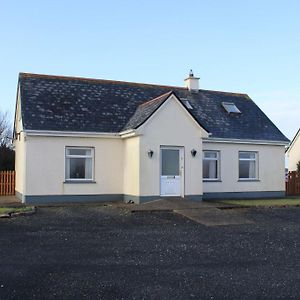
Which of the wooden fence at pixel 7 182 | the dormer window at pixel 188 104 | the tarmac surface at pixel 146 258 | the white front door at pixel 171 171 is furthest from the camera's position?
the wooden fence at pixel 7 182

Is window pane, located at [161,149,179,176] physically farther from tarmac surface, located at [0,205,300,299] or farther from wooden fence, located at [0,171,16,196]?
Answer: wooden fence, located at [0,171,16,196]

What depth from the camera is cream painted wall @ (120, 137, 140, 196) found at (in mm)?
19922

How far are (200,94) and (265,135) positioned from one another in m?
4.54

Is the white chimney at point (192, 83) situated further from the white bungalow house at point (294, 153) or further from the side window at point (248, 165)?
the white bungalow house at point (294, 153)

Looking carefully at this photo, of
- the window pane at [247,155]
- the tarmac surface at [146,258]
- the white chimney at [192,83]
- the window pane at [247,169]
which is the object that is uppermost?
the white chimney at [192,83]

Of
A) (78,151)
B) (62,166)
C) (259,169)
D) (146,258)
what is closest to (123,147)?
(78,151)

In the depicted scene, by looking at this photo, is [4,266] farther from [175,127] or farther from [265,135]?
[265,135]

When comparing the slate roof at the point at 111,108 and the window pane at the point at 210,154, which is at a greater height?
the slate roof at the point at 111,108

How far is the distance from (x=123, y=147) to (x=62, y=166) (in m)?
3.03

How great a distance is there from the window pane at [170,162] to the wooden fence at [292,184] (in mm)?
10162

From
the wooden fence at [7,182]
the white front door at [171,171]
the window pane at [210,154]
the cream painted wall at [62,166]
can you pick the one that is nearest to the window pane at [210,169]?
the window pane at [210,154]

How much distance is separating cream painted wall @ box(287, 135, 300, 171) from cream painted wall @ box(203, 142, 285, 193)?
11.8 m

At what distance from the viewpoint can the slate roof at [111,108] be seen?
68.2 ft

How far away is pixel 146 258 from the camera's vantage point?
9.37 meters
